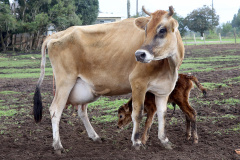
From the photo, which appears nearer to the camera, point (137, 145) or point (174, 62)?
point (174, 62)

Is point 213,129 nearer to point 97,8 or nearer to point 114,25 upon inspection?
point 114,25

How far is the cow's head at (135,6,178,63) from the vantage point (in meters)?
5.09

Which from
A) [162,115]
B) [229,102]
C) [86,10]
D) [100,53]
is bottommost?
[229,102]

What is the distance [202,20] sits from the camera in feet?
221

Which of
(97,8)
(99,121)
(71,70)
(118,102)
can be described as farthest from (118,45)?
(97,8)

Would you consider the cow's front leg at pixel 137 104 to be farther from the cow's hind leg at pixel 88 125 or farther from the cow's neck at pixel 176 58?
the cow's hind leg at pixel 88 125

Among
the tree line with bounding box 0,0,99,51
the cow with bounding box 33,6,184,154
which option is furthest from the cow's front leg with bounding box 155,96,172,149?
the tree line with bounding box 0,0,99,51

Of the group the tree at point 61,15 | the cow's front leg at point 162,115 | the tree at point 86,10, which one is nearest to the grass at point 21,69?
the cow's front leg at point 162,115

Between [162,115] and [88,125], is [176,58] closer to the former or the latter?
[162,115]

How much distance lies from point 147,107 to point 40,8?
3453 cm

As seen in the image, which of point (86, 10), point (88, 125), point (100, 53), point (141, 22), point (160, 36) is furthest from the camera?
point (86, 10)

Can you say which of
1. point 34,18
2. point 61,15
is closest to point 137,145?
point 61,15

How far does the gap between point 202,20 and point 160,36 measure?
214 ft

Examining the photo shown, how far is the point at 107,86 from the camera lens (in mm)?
6105
